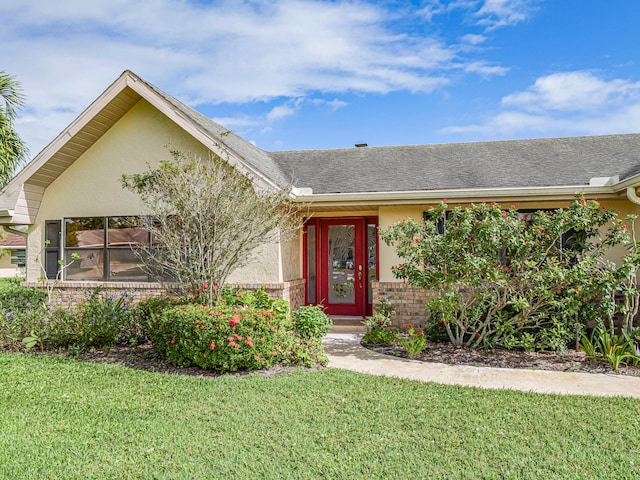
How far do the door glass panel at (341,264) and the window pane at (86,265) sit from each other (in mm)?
5660

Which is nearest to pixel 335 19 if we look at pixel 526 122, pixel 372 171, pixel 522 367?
pixel 372 171

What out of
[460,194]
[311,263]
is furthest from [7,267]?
[460,194]

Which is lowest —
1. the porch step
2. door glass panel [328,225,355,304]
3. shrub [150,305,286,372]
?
the porch step

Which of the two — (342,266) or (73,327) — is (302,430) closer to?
(73,327)

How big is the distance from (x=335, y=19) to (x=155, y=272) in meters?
7.16

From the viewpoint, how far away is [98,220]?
1073 centimetres

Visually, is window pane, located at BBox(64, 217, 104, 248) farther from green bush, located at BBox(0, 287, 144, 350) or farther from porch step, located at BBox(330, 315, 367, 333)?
porch step, located at BBox(330, 315, 367, 333)

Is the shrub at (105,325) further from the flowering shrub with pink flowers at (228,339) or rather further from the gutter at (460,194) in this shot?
the gutter at (460,194)

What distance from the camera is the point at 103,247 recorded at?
10.7 metres

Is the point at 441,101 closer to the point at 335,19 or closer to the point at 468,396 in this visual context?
the point at 335,19

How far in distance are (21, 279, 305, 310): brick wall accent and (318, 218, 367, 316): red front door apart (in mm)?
775

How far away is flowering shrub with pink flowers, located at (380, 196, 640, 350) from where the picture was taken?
23.5 ft

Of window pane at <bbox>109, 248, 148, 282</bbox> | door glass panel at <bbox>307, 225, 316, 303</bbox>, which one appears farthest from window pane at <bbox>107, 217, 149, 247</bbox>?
door glass panel at <bbox>307, 225, 316, 303</bbox>

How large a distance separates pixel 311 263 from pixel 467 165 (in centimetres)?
466
